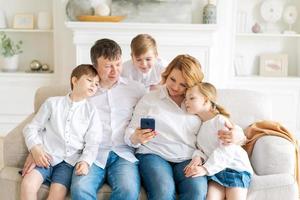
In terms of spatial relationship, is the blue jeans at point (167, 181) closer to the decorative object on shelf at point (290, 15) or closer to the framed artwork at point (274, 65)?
the framed artwork at point (274, 65)

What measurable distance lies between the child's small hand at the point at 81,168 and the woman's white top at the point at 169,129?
284 mm

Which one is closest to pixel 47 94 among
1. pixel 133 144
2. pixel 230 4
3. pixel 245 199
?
pixel 133 144

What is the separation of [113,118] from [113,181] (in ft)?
1.38

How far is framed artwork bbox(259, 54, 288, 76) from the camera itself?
507 cm

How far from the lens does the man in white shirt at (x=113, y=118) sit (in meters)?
2.37

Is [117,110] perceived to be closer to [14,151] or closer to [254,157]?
[14,151]

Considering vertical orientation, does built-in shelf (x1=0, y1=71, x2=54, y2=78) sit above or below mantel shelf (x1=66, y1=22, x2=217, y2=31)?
below

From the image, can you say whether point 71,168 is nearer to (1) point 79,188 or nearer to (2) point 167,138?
(1) point 79,188

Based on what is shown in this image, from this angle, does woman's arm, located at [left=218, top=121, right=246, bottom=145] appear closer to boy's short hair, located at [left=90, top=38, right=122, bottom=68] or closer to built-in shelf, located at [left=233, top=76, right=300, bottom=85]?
boy's short hair, located at [left=90, top=38, right=122, bottom=68]

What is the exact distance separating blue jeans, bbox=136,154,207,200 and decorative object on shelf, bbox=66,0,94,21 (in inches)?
100

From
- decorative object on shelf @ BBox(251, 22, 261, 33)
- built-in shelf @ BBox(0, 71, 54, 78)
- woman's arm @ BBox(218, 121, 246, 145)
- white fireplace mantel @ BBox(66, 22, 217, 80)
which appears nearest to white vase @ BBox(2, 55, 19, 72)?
built-in shelf @ BBox(0, 71, 54, 78)

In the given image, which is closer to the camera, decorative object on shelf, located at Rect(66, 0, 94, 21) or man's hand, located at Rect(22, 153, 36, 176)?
man's hand, located at Rect(22, 153, 36, 176)

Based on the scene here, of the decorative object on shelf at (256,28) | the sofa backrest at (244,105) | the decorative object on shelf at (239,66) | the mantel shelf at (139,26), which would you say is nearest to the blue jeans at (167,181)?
the sofa backrest at (244,105)

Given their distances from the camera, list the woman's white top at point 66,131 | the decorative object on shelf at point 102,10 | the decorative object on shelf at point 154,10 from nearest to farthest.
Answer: the woman's white top at point 66,131 < the decorative object on shelf at point 102,10 < the decorative object on shelf at point 154,10
